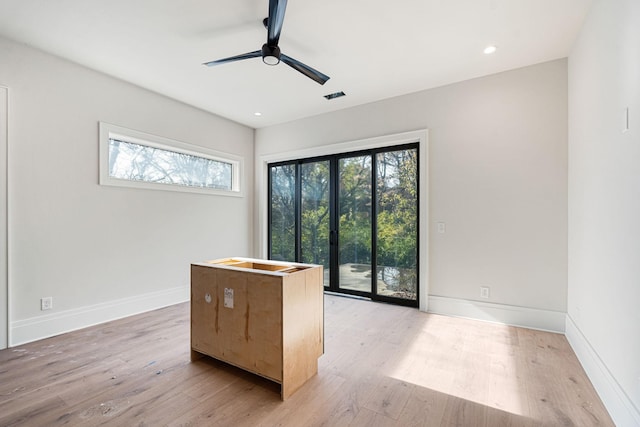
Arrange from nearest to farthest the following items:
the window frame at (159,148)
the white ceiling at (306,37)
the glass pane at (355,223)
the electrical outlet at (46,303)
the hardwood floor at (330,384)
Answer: the hardwood floor at (330,384) → the white ceiling at (306,37) → the electrical outlet at (46,303) → the window frame at (159,148) → the glass pane at (355,223)

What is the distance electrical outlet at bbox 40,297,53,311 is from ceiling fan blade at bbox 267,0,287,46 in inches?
131

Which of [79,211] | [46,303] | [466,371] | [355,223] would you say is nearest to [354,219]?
[355,223]

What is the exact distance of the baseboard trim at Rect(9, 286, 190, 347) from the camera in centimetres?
275

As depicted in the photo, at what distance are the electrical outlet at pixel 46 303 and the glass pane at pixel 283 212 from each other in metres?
3.01

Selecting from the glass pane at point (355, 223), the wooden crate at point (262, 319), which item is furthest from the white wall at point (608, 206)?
the glass pane at point (355, 223)

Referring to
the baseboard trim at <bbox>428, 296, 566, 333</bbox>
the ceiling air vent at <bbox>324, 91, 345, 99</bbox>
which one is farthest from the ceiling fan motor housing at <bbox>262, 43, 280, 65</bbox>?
the baseboard trim at <bbox>428, 296, 566, 333</bbox>

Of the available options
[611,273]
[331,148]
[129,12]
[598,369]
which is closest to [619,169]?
[611,273]

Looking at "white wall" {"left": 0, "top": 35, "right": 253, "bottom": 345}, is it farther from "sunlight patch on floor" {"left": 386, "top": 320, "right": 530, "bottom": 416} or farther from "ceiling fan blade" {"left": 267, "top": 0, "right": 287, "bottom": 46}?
"sunlight patch on floor" {"left": 386, "top": 320, "right": 530, "bottom": 416}

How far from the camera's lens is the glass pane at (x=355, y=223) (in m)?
4.27

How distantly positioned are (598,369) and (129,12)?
4.40 m

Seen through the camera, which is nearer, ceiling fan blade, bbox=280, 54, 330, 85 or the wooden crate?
the wooden crate

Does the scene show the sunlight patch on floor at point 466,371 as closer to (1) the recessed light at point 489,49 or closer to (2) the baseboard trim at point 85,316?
(1) the recessed light at point 489,49

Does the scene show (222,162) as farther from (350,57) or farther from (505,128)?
(505,128)

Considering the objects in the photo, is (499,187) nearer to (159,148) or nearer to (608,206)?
(608,206)
